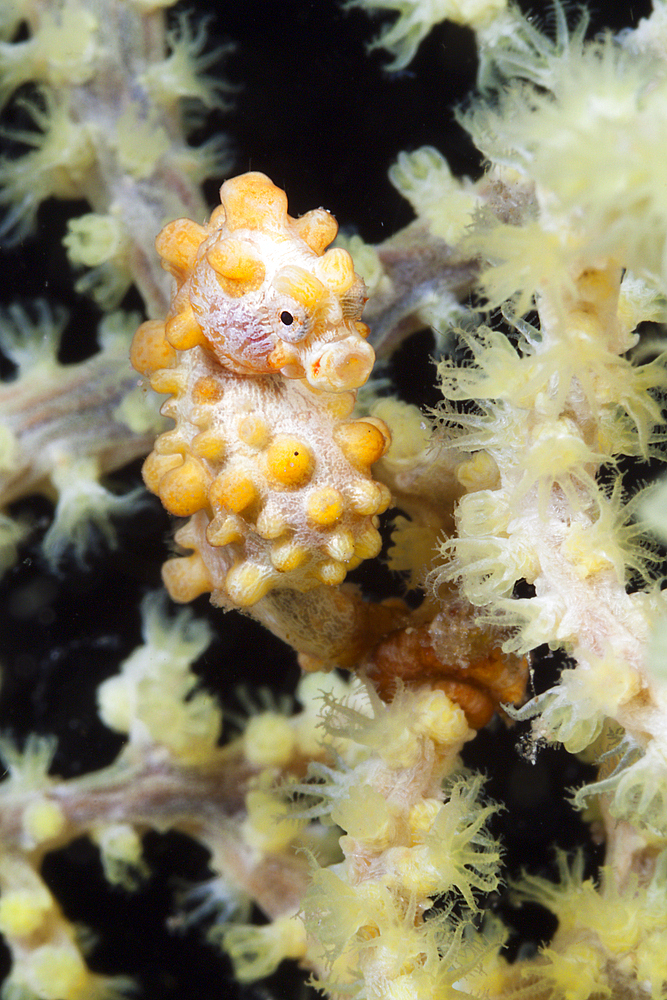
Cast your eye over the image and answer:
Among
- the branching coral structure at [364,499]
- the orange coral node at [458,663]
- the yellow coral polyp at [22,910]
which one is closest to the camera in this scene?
the branching coral structure at [364,499]

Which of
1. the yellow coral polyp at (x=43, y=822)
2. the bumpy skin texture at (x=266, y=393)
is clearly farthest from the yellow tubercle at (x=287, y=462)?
the yellow coral polyp at (x=43, y=822)

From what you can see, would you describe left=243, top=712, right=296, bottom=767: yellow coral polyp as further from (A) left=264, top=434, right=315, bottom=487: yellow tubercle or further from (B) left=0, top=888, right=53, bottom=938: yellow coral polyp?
(A) left=264, top=434, right=315, bottom=487: yellow tubercle

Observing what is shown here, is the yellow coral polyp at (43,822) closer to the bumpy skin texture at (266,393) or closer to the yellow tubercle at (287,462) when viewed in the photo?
the bumpy skin texture at (266,393)

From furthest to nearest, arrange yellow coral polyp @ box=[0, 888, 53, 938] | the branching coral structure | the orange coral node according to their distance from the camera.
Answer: yellow coral polyp @ box=[0, 888, 53, 938] < the orange coral node < the branching coral structure

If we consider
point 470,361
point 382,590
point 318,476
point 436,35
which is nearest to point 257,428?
point 318,476

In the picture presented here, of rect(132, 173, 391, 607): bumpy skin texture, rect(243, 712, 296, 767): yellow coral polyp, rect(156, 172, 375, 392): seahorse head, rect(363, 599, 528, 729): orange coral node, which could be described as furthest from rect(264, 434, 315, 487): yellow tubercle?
rect(243, 712, 296, 767): yellow coral polyp

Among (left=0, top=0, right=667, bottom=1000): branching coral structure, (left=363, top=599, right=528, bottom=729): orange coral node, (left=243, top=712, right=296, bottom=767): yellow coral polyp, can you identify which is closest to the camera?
(left=0, top=0, right=667, bottom=1000): branching coral structure

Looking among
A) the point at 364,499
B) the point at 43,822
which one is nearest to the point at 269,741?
the point at 43,822

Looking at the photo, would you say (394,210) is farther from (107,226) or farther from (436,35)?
(107,226)

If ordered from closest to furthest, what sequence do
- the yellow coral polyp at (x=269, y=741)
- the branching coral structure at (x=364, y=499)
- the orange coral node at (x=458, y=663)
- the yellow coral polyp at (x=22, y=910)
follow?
the branching coral structure at (x=364, y=499)
the orange coral node at (x=458, y=663)
the yellow coral polyp at (x=22, y=910)
the yellow coral polyp at (x=269, y=741)
